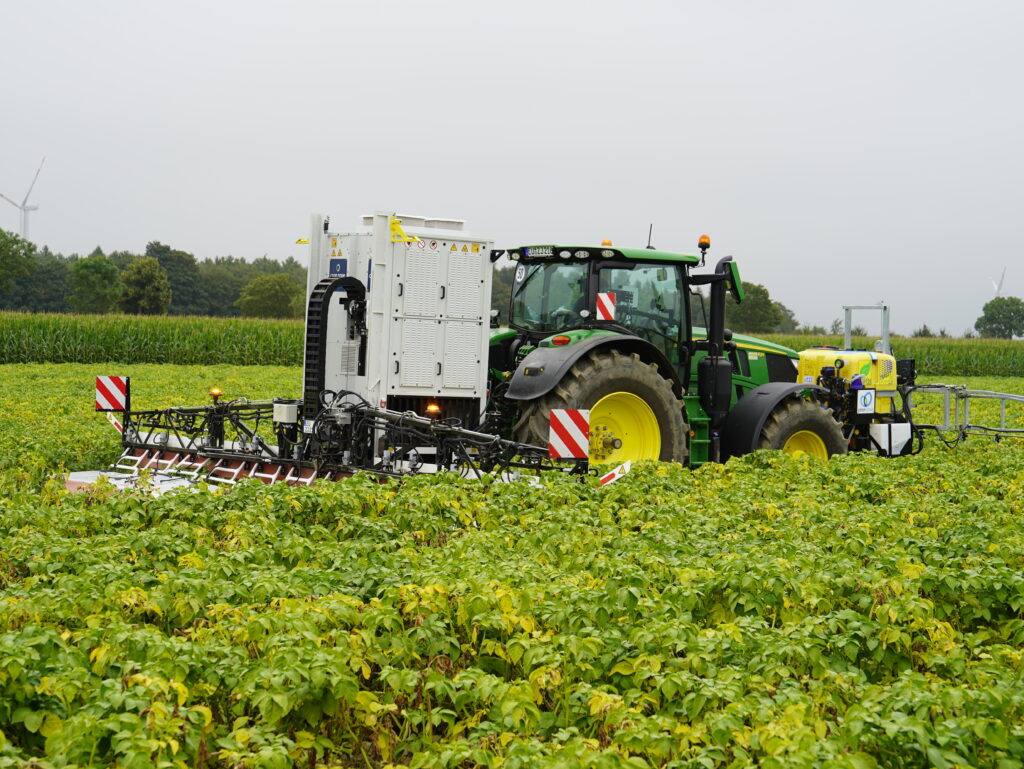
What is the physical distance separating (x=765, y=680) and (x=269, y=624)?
219cm

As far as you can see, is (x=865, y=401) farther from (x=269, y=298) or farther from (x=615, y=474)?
(x=269, y=298)

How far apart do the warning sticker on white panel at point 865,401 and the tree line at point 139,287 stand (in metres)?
66.1

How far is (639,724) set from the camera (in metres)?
4.20

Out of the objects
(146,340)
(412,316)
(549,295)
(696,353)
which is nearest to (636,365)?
(549,295)

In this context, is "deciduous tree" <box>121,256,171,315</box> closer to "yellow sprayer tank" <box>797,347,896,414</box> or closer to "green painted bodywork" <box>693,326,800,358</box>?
"yellow sprayer tank" <box>797,347,896,414</box>

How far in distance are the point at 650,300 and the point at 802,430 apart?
246 cm

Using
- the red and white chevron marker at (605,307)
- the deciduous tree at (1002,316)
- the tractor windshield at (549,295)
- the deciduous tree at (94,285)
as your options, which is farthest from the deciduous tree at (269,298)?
the red and white chevron marker at (605,307)

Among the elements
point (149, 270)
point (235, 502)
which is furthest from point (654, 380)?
point (149, 270)

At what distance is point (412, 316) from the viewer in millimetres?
10906

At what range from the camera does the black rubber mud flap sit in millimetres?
12312

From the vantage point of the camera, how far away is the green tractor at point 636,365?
10805 mm

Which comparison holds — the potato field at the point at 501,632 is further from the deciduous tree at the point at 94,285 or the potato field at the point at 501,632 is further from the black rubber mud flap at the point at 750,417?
the deciduous tree at the point at 94,285

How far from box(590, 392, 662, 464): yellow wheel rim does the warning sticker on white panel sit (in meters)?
4.23

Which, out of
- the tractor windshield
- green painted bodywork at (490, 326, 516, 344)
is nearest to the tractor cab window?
the tractor windshield
